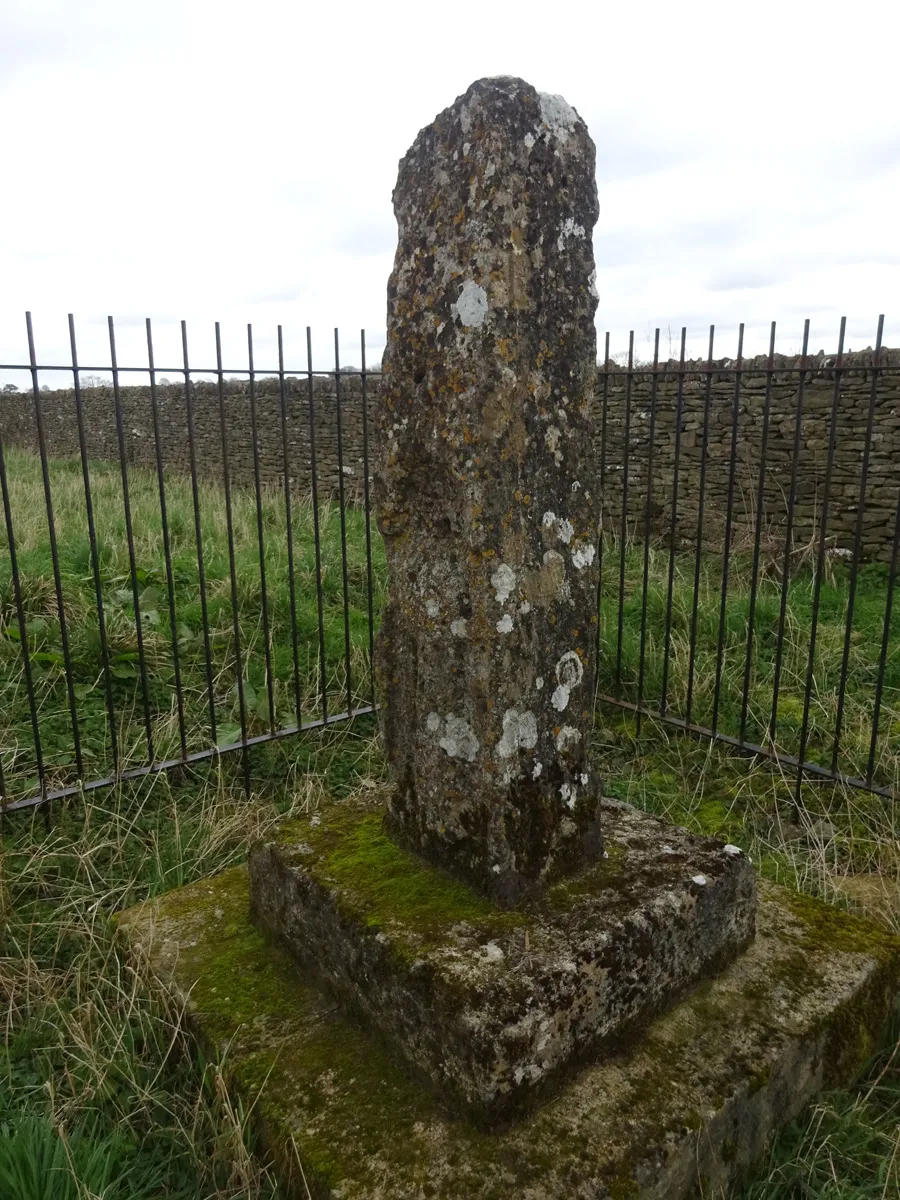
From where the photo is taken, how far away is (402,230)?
2.25 metres

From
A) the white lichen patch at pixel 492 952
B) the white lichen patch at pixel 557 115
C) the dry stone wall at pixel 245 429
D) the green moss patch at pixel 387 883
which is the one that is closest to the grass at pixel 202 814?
the green moss patch at pixel 387 883

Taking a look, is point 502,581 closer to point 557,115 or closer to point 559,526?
point 559,526

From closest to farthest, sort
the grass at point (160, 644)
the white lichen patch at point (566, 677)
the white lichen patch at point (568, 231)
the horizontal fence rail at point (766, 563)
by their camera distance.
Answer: the white lichen patch at point (568, 231) < the white lichen patch at point (566, 677) < the horizontal fence rail at point (766, 563) < the grass at point (160, 644)

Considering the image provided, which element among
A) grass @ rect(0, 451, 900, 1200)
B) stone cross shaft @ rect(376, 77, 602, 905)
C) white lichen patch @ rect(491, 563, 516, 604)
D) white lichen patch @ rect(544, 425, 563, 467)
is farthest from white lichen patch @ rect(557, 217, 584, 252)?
grass @ rect(0, 451, 900, 1200)

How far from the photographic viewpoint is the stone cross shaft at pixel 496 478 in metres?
2.06

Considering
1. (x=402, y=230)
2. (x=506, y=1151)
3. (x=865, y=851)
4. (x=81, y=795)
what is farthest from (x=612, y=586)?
(x=506, y=1151)

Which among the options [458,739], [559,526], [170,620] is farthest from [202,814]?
[559,526]

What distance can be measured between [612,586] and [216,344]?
3.90 meters

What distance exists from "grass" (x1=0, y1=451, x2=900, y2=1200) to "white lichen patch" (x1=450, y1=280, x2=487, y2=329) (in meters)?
1.94

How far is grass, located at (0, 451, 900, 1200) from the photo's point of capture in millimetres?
2084

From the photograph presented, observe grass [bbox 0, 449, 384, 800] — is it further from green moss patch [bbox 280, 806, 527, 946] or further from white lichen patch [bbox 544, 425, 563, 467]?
white lichen patch [bbox 544, 425, 563, 467]

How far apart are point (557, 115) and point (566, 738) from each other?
5.20ft

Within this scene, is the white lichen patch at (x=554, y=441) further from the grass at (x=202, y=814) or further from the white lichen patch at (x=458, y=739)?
the grass at (x=202, y=814)

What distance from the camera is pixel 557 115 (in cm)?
210
